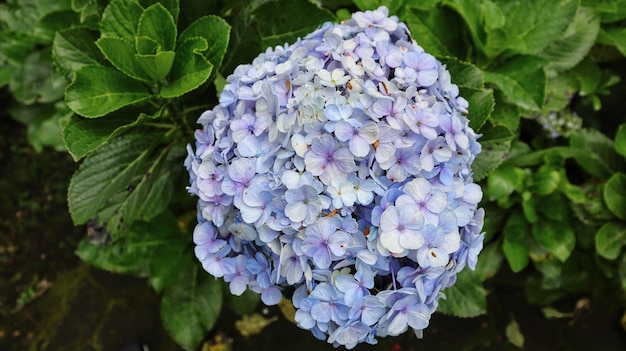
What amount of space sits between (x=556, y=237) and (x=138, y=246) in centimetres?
141

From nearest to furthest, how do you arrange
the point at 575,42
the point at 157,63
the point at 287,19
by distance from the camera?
1. the point at 157,63
2. the point at 287,19
3. the point at 575,42

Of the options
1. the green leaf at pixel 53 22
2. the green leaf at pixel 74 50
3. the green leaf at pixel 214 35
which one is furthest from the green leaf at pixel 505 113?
the green leaf at pixel 53 22

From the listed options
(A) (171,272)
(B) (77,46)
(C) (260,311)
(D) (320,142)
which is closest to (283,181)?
(D) (320,142)

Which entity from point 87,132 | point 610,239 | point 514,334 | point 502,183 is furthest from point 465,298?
point 87,132

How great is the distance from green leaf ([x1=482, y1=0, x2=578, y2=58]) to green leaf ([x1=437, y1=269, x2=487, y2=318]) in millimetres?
668

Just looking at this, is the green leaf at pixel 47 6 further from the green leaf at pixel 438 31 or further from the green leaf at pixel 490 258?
the green leaf at pixel 490 258

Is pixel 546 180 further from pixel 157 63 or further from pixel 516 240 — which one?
pixel 157 63

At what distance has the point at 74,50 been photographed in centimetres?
152

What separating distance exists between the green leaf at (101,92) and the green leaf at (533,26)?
1.01 m

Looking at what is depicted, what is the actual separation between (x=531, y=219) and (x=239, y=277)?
1.12 meters

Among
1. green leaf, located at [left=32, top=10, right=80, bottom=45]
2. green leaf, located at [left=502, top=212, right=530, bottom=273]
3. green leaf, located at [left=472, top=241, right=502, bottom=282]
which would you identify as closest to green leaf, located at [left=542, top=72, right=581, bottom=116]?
green leaf, located at [left=502, top=212, right=530, bottom=273]

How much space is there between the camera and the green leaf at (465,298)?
1.66m

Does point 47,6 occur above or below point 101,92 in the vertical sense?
below

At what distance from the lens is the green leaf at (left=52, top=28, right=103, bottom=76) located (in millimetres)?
1510
